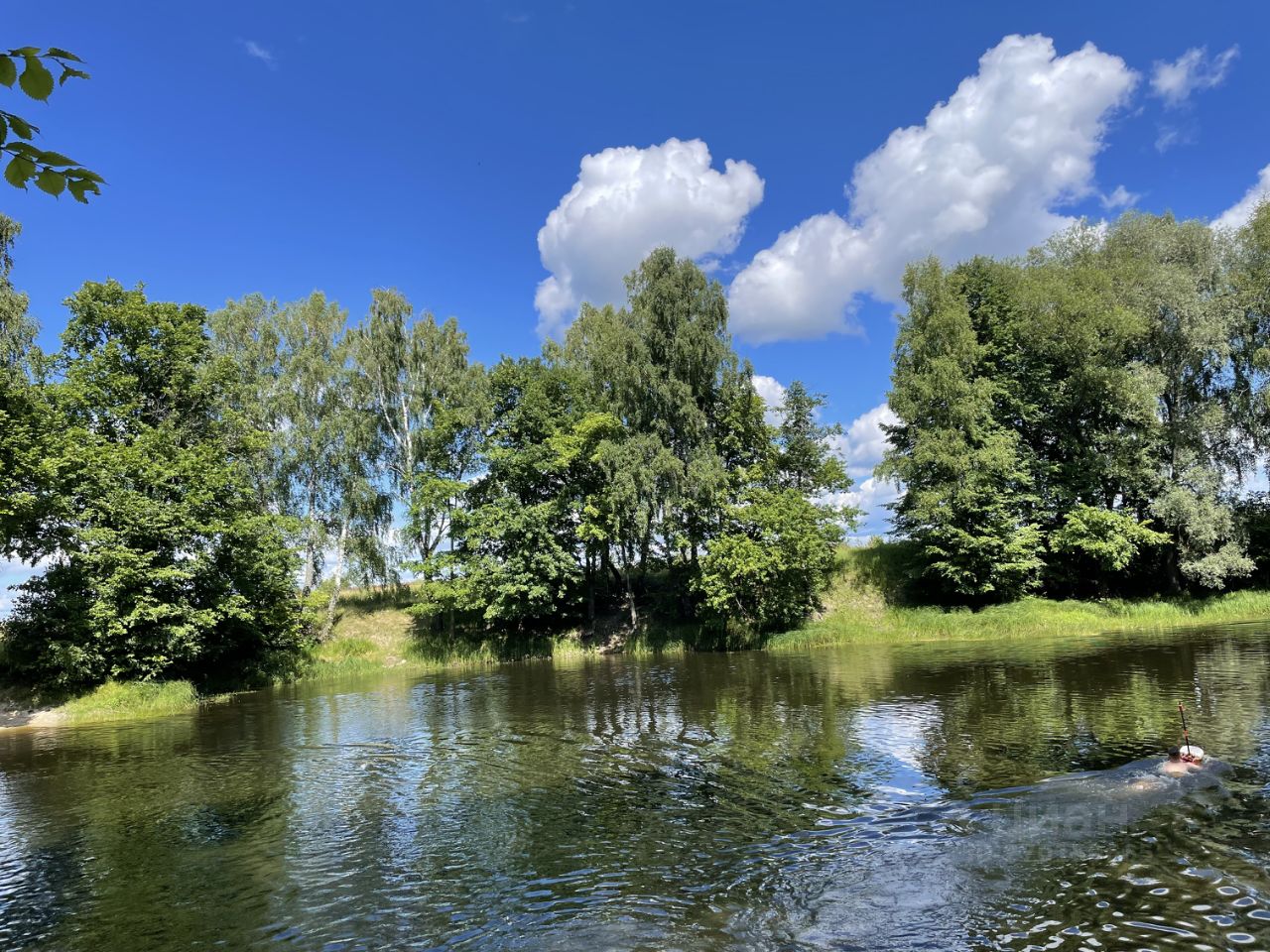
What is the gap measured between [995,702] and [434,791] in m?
13.0

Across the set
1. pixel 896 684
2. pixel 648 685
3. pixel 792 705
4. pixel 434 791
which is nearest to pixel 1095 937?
A: pixel 434 791

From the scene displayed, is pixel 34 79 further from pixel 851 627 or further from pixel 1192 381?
pixel 1192 381

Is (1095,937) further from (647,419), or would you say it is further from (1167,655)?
(647,419)

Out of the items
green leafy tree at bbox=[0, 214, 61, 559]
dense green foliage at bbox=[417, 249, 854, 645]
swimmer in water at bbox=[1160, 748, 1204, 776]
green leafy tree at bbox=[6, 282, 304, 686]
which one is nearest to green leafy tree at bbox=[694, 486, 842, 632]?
dense green foliage at bbox=[417, 249, 854, 645]

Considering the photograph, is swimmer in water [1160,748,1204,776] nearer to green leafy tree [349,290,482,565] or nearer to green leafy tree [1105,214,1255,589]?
green leafy tree [1105,214,1255,589]

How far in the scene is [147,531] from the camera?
2617 centimetres

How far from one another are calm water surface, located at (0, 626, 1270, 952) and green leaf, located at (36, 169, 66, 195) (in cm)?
697

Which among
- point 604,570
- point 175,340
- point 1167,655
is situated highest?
point 175,340

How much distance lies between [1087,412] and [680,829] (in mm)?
39962

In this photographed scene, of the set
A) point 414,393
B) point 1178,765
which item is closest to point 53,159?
point 1178,765

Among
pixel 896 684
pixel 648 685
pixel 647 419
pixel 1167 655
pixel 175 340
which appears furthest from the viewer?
pixel 647 419

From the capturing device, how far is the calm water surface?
7.08 meters

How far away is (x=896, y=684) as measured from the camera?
21375 mm

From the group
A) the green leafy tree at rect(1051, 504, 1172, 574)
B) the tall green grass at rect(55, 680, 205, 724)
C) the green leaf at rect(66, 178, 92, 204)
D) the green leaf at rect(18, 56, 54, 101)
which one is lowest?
the tall green grass at rect(55, 680, 205, 724)
